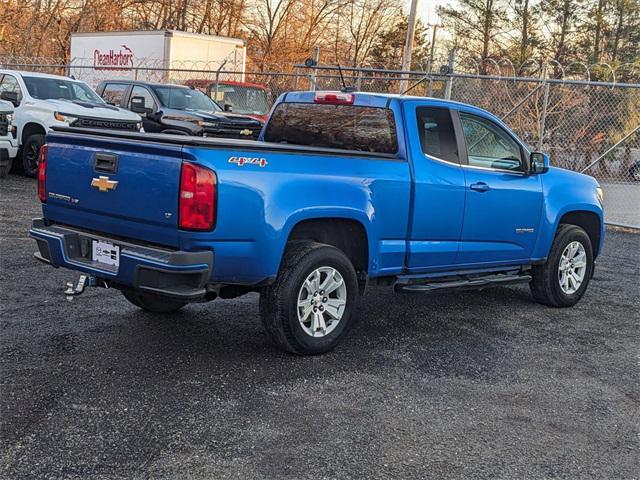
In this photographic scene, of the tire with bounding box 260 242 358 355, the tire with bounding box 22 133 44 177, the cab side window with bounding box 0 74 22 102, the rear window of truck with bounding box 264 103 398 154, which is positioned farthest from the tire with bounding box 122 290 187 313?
the cab side window with bounding box 0 74 22 102

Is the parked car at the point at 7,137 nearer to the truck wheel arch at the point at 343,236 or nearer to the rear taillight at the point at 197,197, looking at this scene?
the truck wheel arch at the point at 343,236

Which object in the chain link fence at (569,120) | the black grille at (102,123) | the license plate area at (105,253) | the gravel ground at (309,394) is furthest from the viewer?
the chain link fence at (569,120)

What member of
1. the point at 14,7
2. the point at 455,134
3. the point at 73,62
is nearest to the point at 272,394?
the point at 455,134

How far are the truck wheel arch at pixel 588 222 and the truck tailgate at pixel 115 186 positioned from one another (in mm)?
4348

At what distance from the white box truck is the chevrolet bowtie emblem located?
15.9m

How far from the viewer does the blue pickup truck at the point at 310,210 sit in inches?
185

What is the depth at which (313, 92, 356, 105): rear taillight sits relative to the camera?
6.24 metres

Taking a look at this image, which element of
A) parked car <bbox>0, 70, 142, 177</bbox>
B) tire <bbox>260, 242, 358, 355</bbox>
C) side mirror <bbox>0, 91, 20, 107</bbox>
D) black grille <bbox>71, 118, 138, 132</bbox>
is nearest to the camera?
tire <bbox>260, 242, 358, 355</bbox>

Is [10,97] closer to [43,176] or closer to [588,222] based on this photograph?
[43,176]

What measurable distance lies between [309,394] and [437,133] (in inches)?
100

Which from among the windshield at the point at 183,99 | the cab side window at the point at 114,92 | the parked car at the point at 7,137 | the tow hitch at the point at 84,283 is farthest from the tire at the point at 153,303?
the cab side window at the point at 114,92

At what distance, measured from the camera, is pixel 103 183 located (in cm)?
501

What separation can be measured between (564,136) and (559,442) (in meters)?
13.3

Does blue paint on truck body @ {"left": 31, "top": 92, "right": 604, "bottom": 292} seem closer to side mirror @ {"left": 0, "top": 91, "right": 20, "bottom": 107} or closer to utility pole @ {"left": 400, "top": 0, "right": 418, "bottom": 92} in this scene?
side mirror @ {"left": 0, "top": 91, "right": 20, "bottom": 107}
